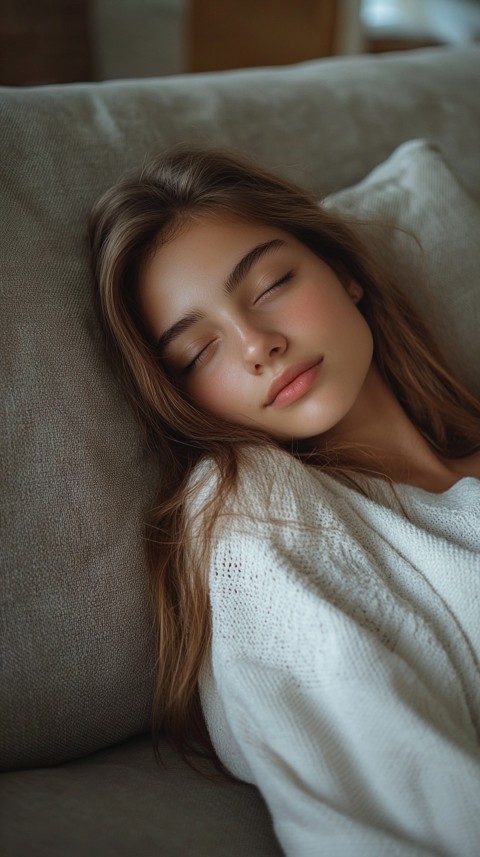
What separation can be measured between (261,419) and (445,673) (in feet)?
1.36

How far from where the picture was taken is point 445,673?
2.89 ft

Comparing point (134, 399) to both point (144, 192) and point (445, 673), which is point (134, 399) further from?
point (445, 673)

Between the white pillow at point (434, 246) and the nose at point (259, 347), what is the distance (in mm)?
412

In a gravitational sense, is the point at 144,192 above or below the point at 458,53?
below

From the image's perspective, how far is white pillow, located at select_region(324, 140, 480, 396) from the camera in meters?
1.35

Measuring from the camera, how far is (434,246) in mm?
1359

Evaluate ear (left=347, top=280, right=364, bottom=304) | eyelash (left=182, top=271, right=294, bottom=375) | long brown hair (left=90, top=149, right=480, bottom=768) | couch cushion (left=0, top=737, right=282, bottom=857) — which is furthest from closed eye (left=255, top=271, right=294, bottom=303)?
couch cushion (left=0, top=737, right=282, bottom=857)

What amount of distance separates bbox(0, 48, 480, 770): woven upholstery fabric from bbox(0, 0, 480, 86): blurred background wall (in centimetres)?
220

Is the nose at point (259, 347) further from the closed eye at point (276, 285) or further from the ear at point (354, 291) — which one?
the ear at point (354, 291)

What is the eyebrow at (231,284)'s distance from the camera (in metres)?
1.06

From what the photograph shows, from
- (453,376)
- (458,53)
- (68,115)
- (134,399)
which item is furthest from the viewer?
(458,53)

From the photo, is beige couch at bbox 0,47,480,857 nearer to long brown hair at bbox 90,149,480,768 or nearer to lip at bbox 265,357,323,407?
long brown hair at bbox 90,149,480,768

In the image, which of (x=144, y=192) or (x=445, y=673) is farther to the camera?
(x=144, y=192)

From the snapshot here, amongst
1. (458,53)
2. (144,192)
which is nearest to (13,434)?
(144,192)
